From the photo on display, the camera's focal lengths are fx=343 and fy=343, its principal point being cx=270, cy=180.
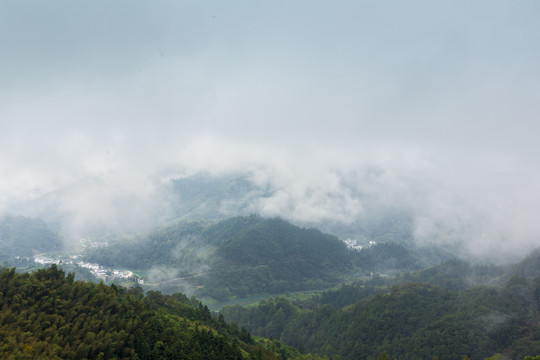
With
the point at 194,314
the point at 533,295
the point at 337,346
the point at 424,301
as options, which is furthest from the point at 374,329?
the point at 194,314

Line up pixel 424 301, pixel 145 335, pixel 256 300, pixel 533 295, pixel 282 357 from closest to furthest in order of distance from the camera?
pixel 145 335
pixel 282 357
pixel 533 295
pixel 424 301
pixel 256 300

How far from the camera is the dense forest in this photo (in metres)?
87.1

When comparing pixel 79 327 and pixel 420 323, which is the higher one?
pixel 79 327

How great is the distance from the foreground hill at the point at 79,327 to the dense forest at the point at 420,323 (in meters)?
62.8

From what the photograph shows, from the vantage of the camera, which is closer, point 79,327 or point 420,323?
point 79,327

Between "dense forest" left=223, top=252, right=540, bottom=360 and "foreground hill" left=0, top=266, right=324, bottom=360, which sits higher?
"foreground hill" left=0, top=266, right=324, bottom=360

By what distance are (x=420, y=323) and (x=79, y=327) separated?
317ft

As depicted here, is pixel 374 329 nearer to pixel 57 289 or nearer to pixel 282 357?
pixel 282 357

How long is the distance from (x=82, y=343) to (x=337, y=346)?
93.6 metres

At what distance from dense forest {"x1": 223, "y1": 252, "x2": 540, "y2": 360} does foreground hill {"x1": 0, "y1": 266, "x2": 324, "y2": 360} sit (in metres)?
62.8

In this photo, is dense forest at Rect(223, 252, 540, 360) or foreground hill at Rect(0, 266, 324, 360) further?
dense forest at Rect(223, 252, 540, 360)

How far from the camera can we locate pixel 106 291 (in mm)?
43562

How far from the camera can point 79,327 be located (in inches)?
1353

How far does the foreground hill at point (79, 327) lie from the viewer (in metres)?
29.9
